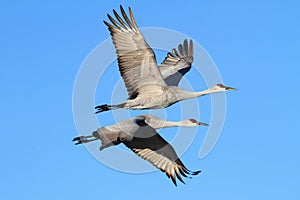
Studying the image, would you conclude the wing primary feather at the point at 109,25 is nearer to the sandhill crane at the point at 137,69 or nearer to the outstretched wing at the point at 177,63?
the sandhill crane at the point at 137,69

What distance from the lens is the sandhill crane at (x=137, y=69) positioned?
85.2ft

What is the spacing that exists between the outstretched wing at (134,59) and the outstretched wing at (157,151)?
7.49ft

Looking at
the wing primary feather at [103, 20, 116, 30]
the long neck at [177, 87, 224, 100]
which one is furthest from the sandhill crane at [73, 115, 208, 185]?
the wing primary feather at [103, 20, 116, 30]

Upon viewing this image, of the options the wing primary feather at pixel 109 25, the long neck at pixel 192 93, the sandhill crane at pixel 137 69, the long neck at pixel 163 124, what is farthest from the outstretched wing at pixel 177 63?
the wing primary feather at pixel 109 25

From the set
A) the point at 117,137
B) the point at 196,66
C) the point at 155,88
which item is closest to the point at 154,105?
the point at 155,88

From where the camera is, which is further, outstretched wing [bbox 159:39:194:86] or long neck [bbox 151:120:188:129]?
outstretched wing [bbox 159:39:194:86]

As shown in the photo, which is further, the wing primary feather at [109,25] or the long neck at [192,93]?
the long neck at [192,93]

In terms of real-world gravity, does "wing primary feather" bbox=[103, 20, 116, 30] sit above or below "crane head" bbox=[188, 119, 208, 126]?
above

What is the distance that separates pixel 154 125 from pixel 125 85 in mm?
2163

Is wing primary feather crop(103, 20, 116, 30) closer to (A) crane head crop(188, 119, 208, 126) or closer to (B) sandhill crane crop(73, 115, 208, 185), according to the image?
(B) sandhill crane crop(73, 115, 208, 185)

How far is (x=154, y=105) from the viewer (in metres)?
26.2

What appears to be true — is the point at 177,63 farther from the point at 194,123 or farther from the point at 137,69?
the point at 137,69

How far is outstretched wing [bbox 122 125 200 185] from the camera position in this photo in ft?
93.4

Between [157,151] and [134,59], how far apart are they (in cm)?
427
